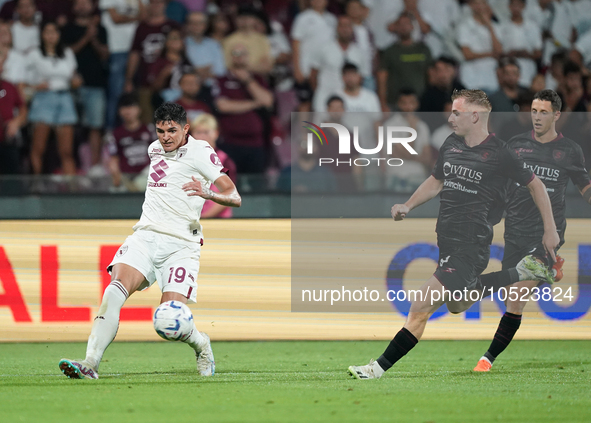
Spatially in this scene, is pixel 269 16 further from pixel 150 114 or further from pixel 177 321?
pixel 177 321

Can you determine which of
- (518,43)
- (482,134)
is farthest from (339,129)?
(518,43)

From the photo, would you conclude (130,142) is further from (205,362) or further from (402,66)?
(205,362)

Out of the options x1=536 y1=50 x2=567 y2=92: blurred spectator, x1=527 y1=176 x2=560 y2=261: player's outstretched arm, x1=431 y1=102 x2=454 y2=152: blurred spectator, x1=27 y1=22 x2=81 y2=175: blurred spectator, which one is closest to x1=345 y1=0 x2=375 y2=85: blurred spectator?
x1=431 y1=102 x2=454 y2=152: blurred spectator

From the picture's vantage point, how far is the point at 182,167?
20.3 feet

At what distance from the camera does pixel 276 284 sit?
8617mm

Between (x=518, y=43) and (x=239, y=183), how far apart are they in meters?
4.96

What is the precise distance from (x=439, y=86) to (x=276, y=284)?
13.0 feet

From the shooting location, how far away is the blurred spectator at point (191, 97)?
10273 millimetres

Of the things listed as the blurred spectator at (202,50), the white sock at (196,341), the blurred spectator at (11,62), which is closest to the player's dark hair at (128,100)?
the blurred spectator at (202,50)

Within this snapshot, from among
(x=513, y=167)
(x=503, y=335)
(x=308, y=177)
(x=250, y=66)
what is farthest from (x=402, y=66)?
(x=503, y=335)

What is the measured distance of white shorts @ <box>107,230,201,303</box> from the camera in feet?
20.0

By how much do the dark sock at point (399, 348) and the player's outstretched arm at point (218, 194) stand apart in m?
1.55

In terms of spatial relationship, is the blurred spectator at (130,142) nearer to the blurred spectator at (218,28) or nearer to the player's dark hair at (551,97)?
the blurred spectator at (218,28)

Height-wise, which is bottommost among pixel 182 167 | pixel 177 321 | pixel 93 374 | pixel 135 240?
pixel 93 374
